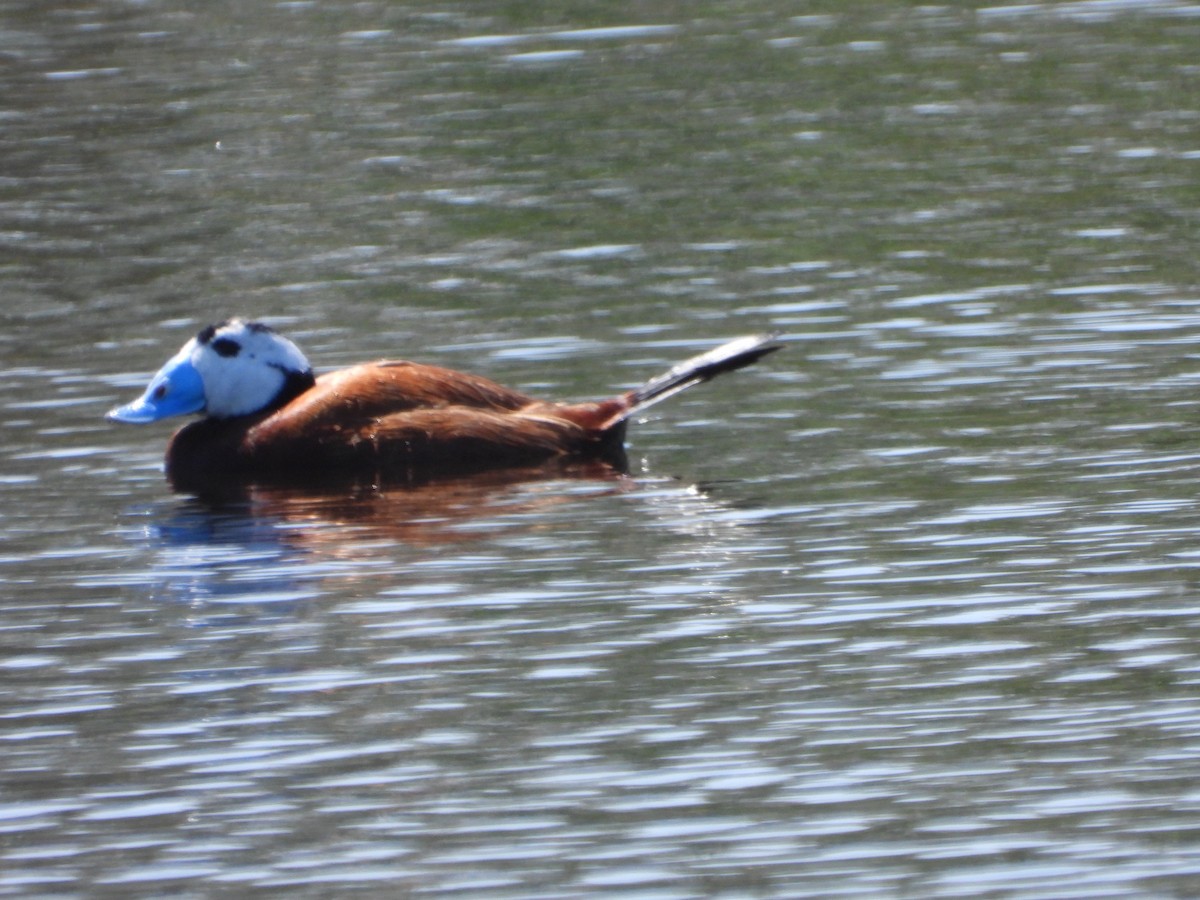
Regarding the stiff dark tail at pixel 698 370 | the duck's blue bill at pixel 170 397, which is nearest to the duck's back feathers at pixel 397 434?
the stiff dark tail at pixel 698 370

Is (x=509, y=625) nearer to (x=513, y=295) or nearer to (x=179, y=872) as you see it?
(x=179, y=872)

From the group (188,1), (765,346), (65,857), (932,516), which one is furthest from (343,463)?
(188,1)

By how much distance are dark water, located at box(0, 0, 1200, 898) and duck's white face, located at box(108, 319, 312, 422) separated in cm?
30

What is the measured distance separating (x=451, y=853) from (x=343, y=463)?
4.57 metres

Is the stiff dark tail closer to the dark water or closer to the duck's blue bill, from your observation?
the dark water

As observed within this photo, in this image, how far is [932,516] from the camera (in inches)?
343

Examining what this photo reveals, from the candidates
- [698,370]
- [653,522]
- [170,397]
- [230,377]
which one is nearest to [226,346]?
[230,377]

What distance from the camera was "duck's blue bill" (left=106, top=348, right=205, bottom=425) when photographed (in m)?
10.8

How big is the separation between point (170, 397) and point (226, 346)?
32 cm

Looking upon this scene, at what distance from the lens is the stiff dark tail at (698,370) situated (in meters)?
10.5

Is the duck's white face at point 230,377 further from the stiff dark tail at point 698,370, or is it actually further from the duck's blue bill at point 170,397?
the stiff dark tail at point 698,370

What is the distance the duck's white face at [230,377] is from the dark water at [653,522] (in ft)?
0.98

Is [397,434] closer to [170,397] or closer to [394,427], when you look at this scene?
[394,427]

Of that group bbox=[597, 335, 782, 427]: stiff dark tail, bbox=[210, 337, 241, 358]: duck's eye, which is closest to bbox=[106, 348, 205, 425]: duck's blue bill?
bbox=[210, 337, 241, 358]: duck's eye
